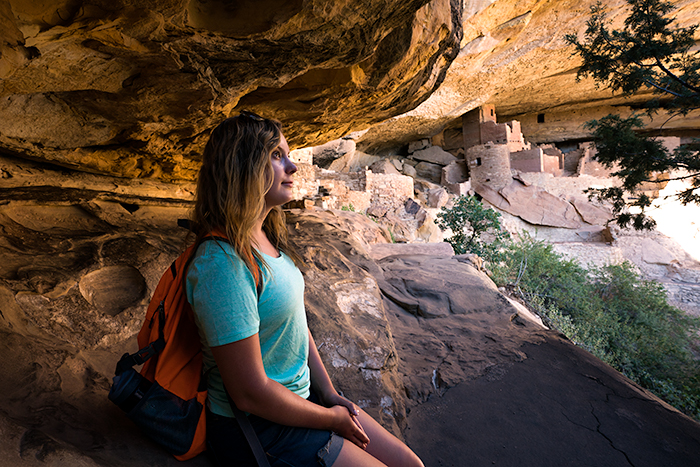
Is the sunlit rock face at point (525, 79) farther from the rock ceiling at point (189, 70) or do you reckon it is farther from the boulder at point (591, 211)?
the rock ceiling at point (189, 70)

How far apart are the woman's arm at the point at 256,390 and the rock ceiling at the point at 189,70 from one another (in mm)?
1450

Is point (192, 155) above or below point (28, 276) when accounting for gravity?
above

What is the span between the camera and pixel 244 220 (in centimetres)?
100

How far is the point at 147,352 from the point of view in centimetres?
93

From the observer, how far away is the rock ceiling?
4.94ft

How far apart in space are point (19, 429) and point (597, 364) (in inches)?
136

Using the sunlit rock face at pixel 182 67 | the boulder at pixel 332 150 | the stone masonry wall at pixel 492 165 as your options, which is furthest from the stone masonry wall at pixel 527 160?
the sunlit rock face at pixel 182 67

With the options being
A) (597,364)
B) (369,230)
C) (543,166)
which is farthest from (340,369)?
(543,166)

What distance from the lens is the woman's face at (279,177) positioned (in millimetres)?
1129

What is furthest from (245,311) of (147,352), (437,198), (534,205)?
(534,205)

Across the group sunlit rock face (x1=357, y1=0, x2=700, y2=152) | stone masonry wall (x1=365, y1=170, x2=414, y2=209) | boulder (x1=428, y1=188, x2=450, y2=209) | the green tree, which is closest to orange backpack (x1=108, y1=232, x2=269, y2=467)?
the green tree

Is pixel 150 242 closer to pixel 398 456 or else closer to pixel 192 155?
pixel 192 155

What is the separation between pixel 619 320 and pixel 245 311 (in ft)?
32.0

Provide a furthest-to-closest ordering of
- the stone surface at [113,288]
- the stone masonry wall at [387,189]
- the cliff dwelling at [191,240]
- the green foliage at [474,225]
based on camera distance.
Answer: the stone masonry wall at [387,189], the green foliage at [474,225], the stone surface at [113,288], the cliff dwelling at [191,240]
